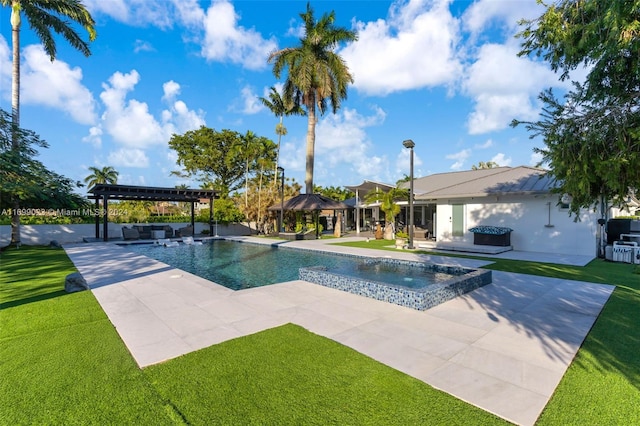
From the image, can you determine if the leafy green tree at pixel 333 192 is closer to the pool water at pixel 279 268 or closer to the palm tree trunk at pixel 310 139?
the palm tree trunk at pixel 310 139

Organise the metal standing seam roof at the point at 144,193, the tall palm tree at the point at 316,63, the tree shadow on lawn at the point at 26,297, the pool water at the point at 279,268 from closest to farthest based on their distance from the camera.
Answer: the tree shadow on lawn at the point at 26,297 → the pool water at the point at 279,268 → the metal standing seam roof at the point at 144,193 → the tall palm tree at the point at 316,63

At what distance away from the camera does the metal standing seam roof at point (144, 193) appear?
19.3 meters

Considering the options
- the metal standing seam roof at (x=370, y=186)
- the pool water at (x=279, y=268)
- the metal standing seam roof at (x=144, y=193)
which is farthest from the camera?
the metal standing seam roof at (x=370, y=186)

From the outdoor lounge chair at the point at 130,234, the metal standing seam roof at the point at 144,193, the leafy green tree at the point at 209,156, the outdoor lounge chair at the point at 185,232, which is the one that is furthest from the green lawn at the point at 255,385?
the leafy green tree at the point at 209,156

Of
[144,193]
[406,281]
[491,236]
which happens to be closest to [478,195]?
[491,236]

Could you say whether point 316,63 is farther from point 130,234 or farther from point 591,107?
point 591,107

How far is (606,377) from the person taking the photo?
334cm

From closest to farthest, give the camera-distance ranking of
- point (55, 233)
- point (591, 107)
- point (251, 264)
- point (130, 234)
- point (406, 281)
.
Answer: point (591, 107), point (406, 281), point (251, 264), point (55, 233), point (130, 234)

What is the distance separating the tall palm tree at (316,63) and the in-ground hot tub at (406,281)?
45.1 ft

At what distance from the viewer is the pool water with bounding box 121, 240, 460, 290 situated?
905 centimetres

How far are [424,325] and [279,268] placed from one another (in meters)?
6.96

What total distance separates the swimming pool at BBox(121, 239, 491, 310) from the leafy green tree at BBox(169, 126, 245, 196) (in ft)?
73.4

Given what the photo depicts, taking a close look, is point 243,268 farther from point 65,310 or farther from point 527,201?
point 527,201

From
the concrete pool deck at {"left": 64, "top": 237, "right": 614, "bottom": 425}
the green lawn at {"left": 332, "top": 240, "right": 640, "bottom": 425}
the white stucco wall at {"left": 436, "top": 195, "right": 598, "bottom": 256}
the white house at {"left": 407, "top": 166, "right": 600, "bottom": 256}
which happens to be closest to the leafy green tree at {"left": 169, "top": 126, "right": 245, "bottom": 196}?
the white house at {"left": 407, "top": 166, "right": 600, "bottom": 256}
